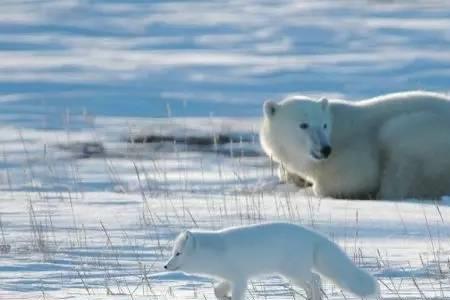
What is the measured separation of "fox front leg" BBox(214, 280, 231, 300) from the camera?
4.64 meters

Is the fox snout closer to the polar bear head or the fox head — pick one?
the polar bear head

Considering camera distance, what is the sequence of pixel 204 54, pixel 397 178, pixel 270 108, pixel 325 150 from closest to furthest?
pixel 325 150, pixel 397 178, pixel 270 108, pixel 204 54

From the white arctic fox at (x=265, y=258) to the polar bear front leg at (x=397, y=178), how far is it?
449 cm

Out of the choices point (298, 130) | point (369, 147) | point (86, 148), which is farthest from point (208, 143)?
point (369, 147)

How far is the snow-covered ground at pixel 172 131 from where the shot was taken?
5676 mm

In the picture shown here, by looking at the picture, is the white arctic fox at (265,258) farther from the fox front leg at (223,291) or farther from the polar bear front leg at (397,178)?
the polar bear front leg at (397,178)

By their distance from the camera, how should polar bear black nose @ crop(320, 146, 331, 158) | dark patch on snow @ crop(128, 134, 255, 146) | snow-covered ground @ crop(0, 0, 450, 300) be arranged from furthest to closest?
dark patch on snow @ crop(128, 134, 255, 146), polar bear black nose @ crop(320, 146, 331, 158), snow-covered ground @ crop(0, 0, 450, 300)

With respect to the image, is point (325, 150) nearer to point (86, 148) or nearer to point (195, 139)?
point (86, 148)

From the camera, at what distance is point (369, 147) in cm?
932

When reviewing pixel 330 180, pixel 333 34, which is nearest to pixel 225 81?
pixel 333 34

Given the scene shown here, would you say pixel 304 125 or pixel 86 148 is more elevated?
pixel 304 125

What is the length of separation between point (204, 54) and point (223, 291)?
1399 centimetres

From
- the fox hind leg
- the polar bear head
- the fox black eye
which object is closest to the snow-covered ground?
the fox hind leg

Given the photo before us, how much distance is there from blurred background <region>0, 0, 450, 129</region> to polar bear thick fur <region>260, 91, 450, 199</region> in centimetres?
331
